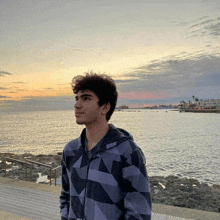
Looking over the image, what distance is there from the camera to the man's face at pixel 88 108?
5.46 feet

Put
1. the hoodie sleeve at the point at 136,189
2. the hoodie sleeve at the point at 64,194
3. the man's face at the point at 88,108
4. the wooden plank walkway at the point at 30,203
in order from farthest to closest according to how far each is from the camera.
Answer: the wooden plank walkway at the point at 30,203 < the hoodie sleeve at the point at 64,194 < the man's face at the point at 88,108 < the hoodie sleeve at the point at 136,189

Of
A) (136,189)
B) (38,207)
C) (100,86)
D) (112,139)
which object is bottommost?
(38,207)

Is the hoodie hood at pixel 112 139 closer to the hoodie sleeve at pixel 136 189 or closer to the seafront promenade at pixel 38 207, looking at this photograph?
the hoodie sleeve at pixel 136 189

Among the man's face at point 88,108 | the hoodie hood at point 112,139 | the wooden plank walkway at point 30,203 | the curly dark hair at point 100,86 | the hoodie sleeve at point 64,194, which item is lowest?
the wooden plank walkway at point 30,203

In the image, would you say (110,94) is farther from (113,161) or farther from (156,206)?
(156,206)

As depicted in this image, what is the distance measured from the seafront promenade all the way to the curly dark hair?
14.5 feet

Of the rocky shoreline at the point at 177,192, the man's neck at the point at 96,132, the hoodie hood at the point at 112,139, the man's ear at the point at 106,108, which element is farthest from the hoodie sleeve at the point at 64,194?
the rocky shoreline at the point at 177,192

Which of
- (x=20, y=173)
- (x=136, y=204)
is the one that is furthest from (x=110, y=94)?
(x=20, y=173)

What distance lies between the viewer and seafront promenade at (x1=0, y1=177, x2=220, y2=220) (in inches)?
206

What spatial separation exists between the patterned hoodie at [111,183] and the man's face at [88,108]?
0.59 ft

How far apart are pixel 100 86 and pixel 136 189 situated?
82 centimetres

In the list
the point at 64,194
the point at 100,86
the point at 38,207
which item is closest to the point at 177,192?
the point at 38,207

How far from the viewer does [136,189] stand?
1523mm

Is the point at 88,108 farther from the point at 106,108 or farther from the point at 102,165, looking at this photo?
the point at 102,165
